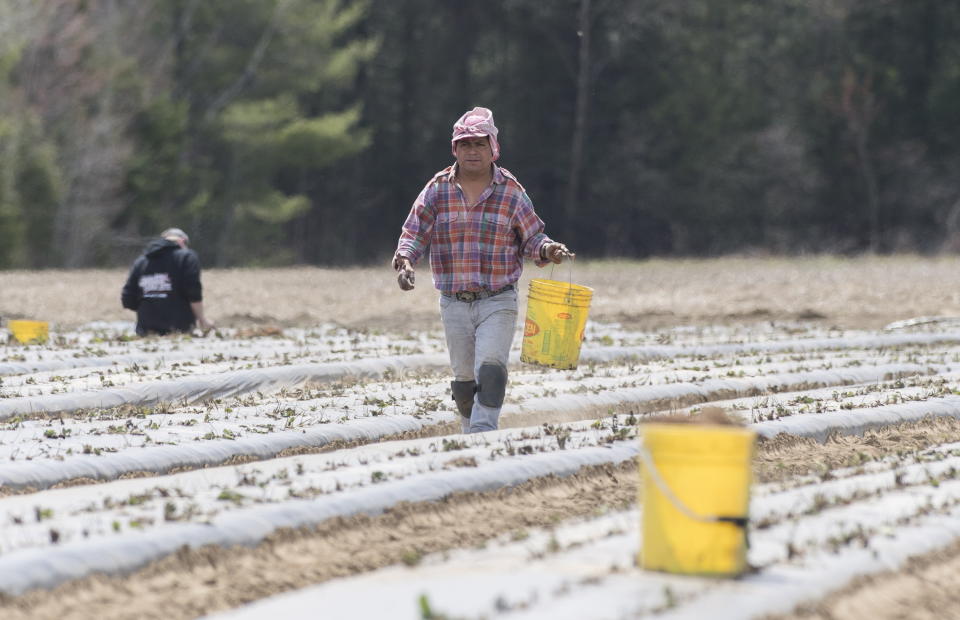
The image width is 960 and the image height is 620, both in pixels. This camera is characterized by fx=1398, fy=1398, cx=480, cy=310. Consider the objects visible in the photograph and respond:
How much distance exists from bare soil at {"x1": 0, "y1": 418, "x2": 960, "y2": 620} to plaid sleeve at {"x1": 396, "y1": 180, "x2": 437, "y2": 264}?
1.52 metres

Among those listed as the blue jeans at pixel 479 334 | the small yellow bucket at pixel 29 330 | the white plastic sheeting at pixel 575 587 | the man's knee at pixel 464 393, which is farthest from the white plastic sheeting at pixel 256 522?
the small yellow bucket at pixel 29 330

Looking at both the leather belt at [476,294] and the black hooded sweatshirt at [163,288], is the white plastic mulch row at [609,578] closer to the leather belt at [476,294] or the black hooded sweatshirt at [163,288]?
the leather belt at [476,294]

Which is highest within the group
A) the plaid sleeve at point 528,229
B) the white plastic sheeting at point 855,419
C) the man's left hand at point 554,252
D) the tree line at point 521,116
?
the tree line at point 521,116

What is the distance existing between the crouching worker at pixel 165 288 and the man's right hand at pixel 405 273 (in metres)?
5.06

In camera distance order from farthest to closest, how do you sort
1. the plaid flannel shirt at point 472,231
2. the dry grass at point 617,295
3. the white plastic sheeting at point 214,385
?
the dry grass at point 617,295 → the white plastic sheeting at point 214,385 → the plaid flannel shirt at point 472,231

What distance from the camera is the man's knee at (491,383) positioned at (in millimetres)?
6605

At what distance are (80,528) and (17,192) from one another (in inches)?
1021

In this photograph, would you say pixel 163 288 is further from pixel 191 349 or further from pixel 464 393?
pixel 464 393

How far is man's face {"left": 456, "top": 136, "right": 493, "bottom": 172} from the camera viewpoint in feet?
21.7

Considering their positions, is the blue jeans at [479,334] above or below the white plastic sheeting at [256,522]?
above

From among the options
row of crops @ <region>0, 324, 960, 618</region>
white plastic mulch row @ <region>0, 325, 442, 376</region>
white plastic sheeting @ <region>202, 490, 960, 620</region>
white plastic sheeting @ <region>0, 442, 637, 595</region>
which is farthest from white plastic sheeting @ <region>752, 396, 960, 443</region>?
white plastic mulch row @ <region>0, 325, 442, 376</region>

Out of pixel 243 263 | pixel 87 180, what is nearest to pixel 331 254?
pixel 243 263

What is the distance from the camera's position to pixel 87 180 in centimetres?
3130

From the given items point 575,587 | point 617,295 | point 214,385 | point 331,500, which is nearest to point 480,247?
point 331,500
